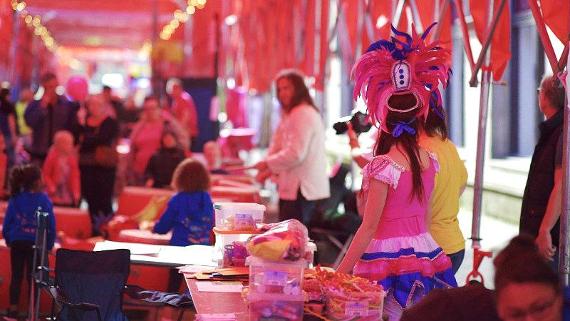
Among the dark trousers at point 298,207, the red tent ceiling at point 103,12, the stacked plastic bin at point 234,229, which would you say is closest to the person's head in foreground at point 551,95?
the stacked plastic bin at point 234,229

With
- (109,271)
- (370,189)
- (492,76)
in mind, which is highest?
(492,76)

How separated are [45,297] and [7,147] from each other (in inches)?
184

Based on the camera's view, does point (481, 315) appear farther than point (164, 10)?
No

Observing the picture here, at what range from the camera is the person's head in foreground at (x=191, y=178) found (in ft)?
26.1

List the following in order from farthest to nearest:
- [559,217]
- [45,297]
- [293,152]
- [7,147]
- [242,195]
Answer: [7,147], [242,195], [293,152], [45,297], [559,217]

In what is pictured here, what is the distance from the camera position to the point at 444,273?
5109 mm

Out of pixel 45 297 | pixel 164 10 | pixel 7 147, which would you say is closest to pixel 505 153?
pixel 7 147

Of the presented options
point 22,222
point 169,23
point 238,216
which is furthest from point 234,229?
point 169,23

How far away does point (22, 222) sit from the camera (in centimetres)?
798

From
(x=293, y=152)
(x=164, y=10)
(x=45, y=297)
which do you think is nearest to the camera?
(x=45, y=297)

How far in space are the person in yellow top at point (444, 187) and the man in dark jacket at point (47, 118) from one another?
750cm

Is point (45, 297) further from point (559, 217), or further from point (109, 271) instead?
point (559, 217)

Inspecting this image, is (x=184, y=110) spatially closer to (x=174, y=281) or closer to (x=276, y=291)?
(x=174, y=281)

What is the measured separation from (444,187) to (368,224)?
0.73 m
